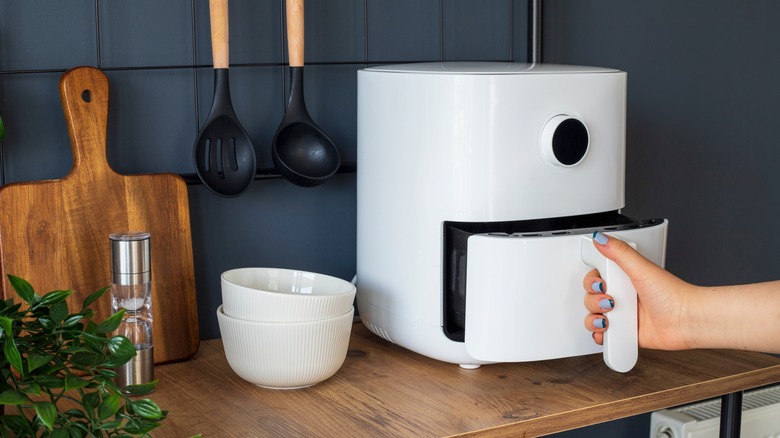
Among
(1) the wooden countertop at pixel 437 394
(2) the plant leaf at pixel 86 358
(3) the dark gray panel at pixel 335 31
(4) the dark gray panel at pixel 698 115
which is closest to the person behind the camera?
(2) the plant leaf at pixel 86 358

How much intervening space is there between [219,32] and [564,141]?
0.46 m

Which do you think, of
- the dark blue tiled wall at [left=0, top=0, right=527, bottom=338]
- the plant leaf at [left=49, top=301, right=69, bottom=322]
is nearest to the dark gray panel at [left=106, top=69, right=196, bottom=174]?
the dark blue tiled wall at [left=0, top=0, right=527, bottom=338]

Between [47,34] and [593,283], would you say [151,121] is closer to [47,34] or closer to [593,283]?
[47,34]

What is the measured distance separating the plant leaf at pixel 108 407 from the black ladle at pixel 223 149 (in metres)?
0.57

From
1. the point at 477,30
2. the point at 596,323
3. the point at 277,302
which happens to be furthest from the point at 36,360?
the point at 477,30

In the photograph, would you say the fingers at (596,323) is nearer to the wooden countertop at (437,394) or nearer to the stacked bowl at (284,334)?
the wooden countertop at (437,394)

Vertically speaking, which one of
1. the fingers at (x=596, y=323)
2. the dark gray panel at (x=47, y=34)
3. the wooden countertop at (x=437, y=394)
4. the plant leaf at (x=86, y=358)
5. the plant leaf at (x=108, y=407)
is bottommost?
the wooden countertop at (x=437, y=394)

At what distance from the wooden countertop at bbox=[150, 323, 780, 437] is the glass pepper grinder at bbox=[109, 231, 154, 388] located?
1.9 inches

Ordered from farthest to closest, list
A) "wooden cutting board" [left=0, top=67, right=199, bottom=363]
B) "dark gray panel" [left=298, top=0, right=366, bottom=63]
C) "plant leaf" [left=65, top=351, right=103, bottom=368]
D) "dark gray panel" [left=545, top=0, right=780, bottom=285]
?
1. "dark gray panel" [left=545, top=0, right=780, bottom=285]
2. "dark gray panel" [left=298, top=0, right=366, bottom=63]
3. "wooden cutting board" [left=0, top=67, right=199, bottom=363]
4. "plant leaf" [left=65, top=351, right=103, bottom=368]

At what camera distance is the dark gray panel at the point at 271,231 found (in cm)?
126

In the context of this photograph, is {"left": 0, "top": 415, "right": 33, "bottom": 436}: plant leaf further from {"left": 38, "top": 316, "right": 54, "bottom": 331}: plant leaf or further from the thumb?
the thumb

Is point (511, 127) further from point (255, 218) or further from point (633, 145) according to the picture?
point (633, 145)

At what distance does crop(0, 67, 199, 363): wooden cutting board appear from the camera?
1060mm

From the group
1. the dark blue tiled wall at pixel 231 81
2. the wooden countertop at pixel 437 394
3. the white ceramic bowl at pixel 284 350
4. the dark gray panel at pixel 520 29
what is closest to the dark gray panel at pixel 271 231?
the dark blue tiled wall at pixel 231 81
